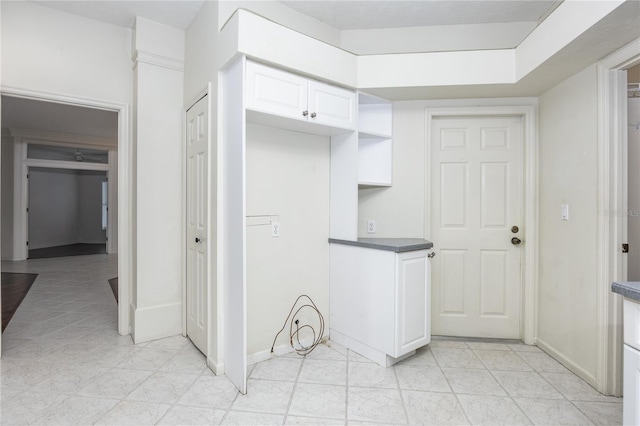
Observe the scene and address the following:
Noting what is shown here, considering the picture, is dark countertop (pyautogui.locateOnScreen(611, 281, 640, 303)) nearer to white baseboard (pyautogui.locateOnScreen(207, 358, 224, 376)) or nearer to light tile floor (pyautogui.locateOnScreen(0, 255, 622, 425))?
light tile floor (pyautogui.locateOnScreen(0, 255, 622, 425))

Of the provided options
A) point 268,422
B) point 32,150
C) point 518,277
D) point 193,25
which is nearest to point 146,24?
point 193,25

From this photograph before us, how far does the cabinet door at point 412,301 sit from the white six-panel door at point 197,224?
141cm

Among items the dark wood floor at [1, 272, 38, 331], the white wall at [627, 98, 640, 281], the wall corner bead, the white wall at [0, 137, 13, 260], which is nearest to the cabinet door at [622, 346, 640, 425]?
the white wall at [627, 98, 640, 281]

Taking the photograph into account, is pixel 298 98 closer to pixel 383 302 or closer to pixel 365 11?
pixel 365 11

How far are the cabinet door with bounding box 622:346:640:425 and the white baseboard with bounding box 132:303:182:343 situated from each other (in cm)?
296

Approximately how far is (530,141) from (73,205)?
434 inches

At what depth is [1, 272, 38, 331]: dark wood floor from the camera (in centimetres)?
337

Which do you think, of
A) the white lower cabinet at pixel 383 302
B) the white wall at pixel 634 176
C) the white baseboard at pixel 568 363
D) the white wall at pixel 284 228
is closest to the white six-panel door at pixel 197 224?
the white wall at pixel 284 228

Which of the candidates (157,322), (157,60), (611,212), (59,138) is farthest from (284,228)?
(59,138)

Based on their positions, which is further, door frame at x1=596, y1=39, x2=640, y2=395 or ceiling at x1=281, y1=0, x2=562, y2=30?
ceiling at x1=281, y1=0, x2=562, y2=30

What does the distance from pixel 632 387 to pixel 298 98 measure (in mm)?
2207

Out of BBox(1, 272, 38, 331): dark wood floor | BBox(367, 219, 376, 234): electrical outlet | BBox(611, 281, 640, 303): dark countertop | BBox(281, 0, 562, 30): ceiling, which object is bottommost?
BBox(1, 272, 38, 331): dark wood floor

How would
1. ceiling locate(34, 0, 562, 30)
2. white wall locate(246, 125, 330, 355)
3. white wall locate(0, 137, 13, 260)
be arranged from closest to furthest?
white wall locate(246, 125, 330, 355) < ceiling locate(34, 0, 562, 30) < white wall locate(0, 137, 13, 260)

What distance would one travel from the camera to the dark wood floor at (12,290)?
3.37 m
